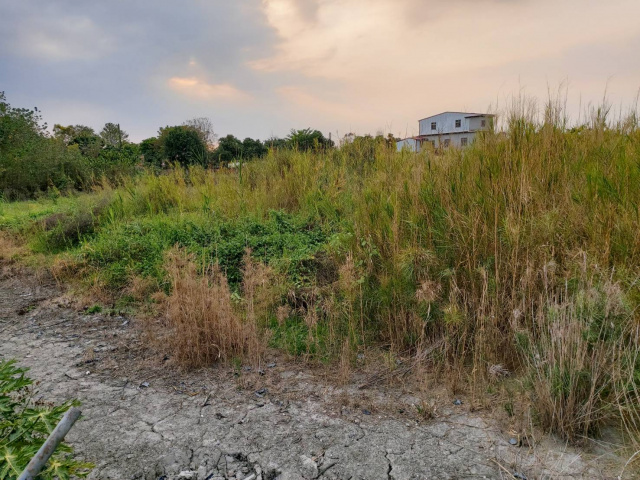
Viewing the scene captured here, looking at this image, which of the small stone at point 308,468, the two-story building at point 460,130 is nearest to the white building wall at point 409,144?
the two-story building at point 460,130

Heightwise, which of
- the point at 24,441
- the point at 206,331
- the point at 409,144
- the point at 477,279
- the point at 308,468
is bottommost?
the point at 308,468

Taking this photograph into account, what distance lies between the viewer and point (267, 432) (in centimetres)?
244

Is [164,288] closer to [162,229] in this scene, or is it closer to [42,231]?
[162,229]

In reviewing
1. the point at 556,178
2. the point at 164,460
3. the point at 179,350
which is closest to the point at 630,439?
the point at 556,178

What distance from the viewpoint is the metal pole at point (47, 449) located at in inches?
39.8

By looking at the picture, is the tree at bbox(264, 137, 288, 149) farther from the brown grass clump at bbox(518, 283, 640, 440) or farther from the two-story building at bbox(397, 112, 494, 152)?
the brown grass clump at bbox(518, 283, 640, 440)

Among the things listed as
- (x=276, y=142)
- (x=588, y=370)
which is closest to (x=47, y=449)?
(x=588, y=370)

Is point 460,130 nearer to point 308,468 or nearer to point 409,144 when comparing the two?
point 409,144

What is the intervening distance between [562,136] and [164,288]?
4.51 m

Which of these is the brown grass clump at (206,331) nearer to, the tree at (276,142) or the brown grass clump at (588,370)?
the brown grass clump at (588,370)

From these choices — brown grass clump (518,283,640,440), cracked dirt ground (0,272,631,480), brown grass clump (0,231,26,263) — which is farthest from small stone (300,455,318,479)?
brown grass clump (0,231,26,263)

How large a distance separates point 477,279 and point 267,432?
6.19 ft

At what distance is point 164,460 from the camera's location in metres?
2.22

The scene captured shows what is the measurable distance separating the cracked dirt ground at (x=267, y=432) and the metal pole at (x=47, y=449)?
1234 millimetres
